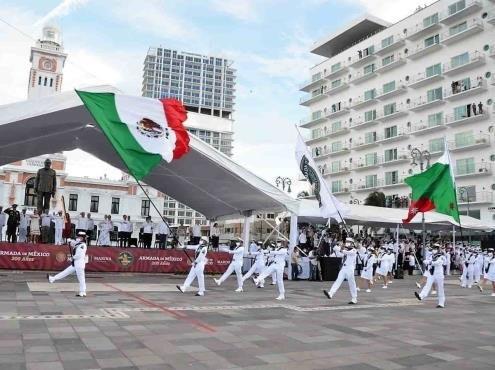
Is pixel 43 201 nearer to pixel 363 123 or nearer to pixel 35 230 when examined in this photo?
pixel 35 230

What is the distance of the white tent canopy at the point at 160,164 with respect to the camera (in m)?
16.6

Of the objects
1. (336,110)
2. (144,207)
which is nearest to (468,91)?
(336,110)

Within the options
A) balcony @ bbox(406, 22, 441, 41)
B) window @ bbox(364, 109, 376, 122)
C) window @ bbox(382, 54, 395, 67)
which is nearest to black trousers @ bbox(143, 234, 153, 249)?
balcony @ bbox(406, 22, 441, 41)

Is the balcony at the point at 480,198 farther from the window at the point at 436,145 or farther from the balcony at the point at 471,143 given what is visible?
the window at the point at 436,145

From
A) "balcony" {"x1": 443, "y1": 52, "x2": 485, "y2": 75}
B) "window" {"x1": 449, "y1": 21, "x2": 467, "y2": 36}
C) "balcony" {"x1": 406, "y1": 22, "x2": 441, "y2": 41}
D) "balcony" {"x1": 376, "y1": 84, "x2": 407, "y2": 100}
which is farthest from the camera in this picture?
"balcony" {"x1": 376, "y1": 84, "x2": 407, "y2": 100}

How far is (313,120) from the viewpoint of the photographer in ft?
253

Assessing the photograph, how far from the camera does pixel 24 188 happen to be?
60.4m

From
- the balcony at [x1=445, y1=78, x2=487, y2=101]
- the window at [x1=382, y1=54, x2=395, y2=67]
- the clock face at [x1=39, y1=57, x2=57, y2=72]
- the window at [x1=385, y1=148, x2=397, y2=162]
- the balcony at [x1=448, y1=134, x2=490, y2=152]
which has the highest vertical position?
the clock face at [x1=39, y1=57, x2=57, y2=72]

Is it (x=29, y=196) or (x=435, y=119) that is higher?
(x=435, y=119)

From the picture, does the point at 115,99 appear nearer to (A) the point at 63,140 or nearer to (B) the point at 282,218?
(A) the point at 63,140

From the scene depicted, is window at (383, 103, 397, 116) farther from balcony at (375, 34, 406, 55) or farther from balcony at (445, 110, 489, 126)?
balcony at (445, 110, 489, 126)

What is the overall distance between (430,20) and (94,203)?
1918 inches

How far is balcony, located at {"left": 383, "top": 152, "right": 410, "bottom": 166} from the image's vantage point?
195ft

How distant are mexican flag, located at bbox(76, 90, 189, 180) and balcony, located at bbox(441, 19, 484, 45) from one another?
46.3 meters
